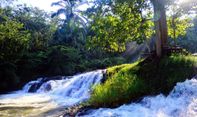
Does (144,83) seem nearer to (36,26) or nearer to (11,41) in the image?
(11,41)

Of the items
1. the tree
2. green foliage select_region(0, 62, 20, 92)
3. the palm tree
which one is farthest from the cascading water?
the palm tree

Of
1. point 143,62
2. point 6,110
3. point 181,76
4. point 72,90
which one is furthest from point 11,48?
point 181,76

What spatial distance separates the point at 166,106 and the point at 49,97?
1084 centimetres

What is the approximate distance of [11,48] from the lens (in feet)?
86.5

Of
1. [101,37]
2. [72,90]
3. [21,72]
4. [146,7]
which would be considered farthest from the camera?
[21,72]

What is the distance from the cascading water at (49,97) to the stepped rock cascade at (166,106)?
3189mm

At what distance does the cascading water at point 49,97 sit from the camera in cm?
1352

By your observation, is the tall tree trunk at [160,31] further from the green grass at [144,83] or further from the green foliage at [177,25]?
the green foliage at [177,25]

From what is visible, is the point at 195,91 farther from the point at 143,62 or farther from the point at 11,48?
the point at 11,48

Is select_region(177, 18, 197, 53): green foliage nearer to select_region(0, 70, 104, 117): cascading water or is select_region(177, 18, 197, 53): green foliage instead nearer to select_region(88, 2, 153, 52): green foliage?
select_region(0, 70, 104, 117): cascading water

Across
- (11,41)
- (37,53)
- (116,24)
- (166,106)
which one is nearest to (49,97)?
(116,24)

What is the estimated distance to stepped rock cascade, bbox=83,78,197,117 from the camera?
9091mm

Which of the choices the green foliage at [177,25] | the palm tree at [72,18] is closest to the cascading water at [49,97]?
the green foliage at [177,25]

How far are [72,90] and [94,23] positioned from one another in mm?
7130
